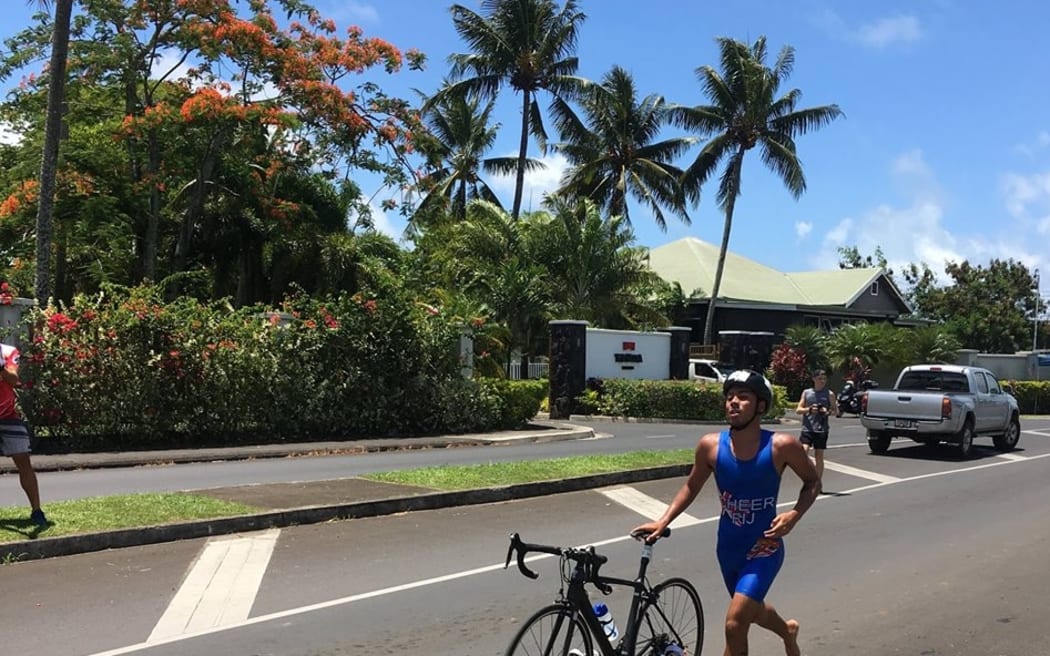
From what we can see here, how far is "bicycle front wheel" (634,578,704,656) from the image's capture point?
172 inches

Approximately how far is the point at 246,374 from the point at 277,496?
826 centimetres

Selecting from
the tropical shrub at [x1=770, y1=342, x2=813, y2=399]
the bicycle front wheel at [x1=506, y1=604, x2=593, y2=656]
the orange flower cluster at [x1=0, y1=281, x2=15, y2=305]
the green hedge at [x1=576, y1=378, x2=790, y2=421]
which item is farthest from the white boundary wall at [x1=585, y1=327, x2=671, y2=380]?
the bicycle front wheel at [x1=506, y1=604, x2=593, y2=656]

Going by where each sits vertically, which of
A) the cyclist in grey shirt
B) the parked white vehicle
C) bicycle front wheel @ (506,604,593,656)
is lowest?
bicycle front wheel @ (506,604,593,656)

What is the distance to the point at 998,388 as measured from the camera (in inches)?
779

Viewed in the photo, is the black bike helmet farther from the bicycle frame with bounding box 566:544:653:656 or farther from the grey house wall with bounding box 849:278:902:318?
the grey house wall with bounding box 849:278:902:318

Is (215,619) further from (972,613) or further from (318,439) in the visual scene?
(318,439)

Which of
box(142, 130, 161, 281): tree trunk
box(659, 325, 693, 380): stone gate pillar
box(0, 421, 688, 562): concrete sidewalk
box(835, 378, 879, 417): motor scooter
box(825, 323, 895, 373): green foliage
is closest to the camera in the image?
box(0, 421, 688, 562): concrete sidewalk

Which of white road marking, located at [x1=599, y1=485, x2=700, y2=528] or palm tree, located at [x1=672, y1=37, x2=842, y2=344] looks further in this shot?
palm tree, located at [x1=672, y1=37, x2=842, y2=344]

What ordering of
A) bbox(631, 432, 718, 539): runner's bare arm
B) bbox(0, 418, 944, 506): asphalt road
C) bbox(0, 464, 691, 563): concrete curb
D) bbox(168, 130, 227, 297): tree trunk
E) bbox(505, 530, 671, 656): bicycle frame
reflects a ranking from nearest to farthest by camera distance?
1. bbox(505, 530, 671, 656): bicycle frame
2. bbox(631, 432, 718, 539): runner's bare arm
3. bbox(0, 464, 691, 563): concrete curb
4. bbox(0, 418, 944, 506): asphalt road
5. bbox(168, 130, 227, 297): tree trunk

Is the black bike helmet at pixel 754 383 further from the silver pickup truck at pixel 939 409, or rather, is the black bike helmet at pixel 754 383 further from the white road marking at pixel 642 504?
the silver pickup truck at pixel 939 409

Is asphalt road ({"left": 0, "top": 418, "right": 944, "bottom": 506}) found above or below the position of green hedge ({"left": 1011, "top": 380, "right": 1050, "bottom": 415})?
below

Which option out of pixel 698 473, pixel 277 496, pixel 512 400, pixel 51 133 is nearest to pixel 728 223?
pixel 512 400

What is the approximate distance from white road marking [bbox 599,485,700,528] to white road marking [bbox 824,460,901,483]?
14.4 feet

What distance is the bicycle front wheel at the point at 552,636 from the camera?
12.5 feet
